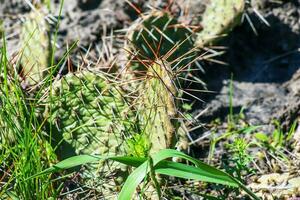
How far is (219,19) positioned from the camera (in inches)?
139

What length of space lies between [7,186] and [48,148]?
0.20 metres

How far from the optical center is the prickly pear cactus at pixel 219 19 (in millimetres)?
3475

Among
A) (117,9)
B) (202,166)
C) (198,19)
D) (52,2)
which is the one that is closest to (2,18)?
(52,2)

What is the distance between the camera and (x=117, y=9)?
12.6 ft

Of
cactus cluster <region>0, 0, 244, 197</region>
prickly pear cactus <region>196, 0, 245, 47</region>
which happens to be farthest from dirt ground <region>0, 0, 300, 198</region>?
cactus cluster <region>0, 0, 244, 197</region>

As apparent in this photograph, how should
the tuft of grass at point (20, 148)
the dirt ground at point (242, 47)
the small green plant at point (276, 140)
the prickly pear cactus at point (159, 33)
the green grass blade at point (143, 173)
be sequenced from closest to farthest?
the green grass blade at point (143, 173) → the tuft of grass at point (20, 148) → the small green plant at point (276, 140) → the prickly pear cactus at point (159, 33) → the dirt ground at point (242, 47)

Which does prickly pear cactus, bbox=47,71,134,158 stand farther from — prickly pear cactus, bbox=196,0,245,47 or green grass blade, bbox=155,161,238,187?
prickly pear cactus, bbox=196,0,245,47

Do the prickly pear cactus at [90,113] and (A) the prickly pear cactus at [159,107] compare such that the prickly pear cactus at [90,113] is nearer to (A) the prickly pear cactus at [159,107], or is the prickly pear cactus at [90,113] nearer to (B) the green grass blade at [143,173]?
(A) the prickly pear cactus at [159,107]

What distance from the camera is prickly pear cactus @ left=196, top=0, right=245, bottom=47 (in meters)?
3.47

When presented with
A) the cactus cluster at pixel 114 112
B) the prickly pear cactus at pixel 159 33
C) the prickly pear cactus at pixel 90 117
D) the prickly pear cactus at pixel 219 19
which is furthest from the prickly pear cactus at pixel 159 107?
the prickly pear cactus at pixel 219 19

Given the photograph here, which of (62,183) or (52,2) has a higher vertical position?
(52,2)

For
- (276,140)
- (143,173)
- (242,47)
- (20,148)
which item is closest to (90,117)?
(20,148)

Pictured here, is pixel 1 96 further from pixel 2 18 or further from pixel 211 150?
pixel 2 18

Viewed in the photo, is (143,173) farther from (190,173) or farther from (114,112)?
(114,112)
